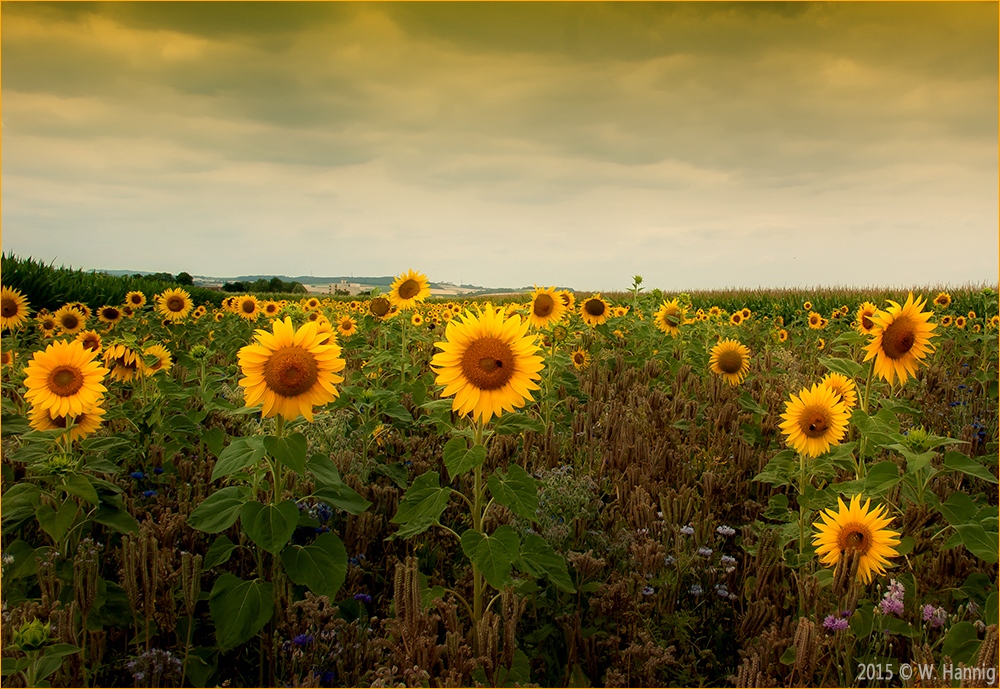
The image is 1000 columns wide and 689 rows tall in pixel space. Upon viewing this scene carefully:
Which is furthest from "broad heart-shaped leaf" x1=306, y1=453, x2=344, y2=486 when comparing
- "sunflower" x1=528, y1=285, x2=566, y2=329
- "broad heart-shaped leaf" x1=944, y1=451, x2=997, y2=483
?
"sunflower" x1=528, y1=285, x2=566, y2=329

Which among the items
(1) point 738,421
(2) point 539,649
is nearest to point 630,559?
(2) point 539,649

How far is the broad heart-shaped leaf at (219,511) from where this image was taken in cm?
254

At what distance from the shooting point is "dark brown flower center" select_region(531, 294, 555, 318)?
626cm

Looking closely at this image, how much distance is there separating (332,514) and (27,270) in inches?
532

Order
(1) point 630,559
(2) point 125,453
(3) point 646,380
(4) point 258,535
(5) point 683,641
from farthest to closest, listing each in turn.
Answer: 1. (3) point 646,380
2. (2) point 125,453
3. (1) point 630,559
4. (5) point 683,641
5. (4) point 258,535

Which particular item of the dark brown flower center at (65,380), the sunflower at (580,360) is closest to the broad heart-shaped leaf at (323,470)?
the dark brown flower center at (65,380)

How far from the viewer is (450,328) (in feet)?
9.43

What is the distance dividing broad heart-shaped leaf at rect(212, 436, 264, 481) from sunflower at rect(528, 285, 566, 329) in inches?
149

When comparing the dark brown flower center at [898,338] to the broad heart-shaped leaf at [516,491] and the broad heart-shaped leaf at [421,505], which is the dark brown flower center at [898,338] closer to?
the broad heart-shaped leaf at [516,491]

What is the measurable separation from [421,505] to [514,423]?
1.81ft

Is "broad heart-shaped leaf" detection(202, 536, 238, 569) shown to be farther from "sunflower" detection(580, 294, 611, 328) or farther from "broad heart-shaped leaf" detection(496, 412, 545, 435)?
"sunflower" detection(580, 294, 611, 328)

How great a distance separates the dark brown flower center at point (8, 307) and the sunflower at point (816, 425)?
9224mm

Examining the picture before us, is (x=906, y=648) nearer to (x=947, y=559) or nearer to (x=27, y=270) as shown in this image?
(x=947, y=559)

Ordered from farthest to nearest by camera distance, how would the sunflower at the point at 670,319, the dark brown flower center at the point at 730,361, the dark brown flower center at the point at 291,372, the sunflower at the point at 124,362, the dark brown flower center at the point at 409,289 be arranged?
the sunflower at the point at 670,319, the dark brown flower center at the point at 409,289, the dark brown flower center at the point at 730,361, the sunflower at the point at 124,362, the dark brown flower center at the point at 291,372
